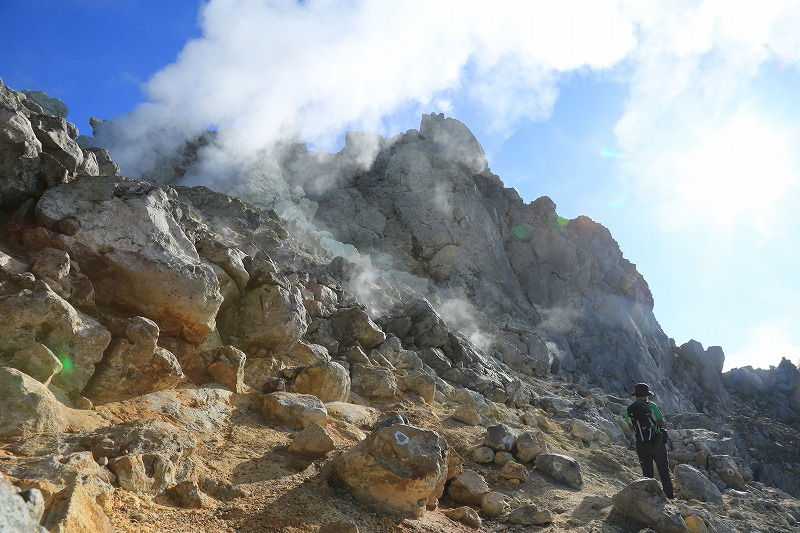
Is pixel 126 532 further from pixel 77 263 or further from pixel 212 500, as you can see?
pixel 77 263

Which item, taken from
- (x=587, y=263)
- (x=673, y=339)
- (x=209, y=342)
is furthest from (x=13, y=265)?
(x=673, y=339)

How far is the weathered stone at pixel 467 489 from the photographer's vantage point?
756 cm

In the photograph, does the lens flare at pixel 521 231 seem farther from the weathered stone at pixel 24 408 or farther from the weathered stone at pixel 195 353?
the weathered stone at pixel 24 408

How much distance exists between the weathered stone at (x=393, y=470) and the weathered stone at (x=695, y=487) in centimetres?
741

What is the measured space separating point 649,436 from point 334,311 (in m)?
9.19

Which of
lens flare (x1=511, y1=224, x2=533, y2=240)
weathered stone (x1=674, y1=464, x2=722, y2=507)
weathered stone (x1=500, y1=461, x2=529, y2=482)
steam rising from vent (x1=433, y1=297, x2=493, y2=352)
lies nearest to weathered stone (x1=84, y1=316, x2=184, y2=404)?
weathered stone (x1=500, y1=461, x2=529, y2=482)

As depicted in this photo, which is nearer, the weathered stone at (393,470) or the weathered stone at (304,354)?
the weathered stone at (393,470)

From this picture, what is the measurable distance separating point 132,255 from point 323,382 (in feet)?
13.7

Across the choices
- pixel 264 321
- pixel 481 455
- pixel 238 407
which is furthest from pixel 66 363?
pixel 481 455

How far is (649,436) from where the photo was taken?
1021cm

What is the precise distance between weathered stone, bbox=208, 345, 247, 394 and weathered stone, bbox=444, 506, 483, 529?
417 centimetres

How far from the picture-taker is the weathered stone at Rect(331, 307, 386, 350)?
14828mm

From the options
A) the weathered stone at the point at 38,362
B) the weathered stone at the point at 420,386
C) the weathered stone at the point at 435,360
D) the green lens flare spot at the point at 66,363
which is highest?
the weathered stone at the point at 435,360

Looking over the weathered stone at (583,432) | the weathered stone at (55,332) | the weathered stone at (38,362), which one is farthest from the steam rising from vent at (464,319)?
the weathered stone at (38,362)
